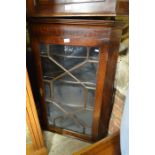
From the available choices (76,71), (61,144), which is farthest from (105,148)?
(61,144)

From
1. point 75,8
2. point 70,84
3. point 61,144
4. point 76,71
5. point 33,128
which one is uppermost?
point 75,8

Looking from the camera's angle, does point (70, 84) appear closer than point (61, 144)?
Yes

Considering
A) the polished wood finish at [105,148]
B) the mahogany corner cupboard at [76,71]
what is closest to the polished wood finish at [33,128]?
the mahogany corner cupboard at [76,71]

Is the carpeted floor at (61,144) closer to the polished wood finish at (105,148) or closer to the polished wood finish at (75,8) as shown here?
the polished wood finish at (105,148)

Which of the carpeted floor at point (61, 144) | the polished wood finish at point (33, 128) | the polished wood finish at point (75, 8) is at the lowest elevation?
the carpeted floor at point (61, 144)

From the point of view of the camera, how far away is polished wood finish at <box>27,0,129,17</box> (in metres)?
0.98

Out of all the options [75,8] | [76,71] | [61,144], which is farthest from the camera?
[61,144]

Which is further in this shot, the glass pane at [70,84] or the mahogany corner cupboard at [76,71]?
the glass pane at [70,84]

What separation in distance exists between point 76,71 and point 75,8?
44 centimetres

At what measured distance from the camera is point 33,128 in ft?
4.30

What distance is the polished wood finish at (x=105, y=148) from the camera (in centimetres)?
90

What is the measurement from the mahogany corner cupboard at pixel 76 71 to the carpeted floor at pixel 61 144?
2.4 inches

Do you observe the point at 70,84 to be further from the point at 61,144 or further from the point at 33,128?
the point at 61,144
